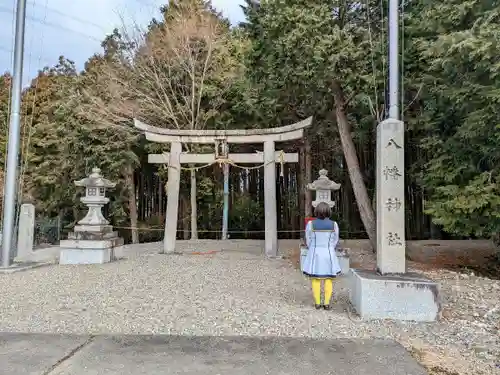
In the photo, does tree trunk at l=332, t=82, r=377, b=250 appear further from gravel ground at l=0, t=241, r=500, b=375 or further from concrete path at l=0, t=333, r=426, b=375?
concrete path at l=0, t=333, r=426, b=375

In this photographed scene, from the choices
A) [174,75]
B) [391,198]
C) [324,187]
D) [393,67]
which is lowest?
[391,198]

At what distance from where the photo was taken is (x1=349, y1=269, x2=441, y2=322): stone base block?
12.5 feet

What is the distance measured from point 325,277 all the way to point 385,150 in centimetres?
143

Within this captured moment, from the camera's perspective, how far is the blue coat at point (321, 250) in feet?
13.7

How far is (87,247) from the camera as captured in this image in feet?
25.3

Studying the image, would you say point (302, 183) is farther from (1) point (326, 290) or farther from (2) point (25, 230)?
(1) point (326, 290)

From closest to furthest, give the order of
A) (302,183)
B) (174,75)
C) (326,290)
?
(326,290), (174,75), (302,183)

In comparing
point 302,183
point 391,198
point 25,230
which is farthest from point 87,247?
point 302,183

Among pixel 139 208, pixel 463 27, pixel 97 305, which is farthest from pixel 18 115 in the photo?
pixel 139 208

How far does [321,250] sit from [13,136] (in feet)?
17.5

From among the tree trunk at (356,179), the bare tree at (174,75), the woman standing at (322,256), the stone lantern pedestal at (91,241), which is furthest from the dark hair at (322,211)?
the bare tree at (174,75)

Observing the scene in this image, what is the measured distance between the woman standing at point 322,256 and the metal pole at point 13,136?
193 inches

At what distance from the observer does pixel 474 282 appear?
5984 mm

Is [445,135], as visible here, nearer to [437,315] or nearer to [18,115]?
[437,315]
